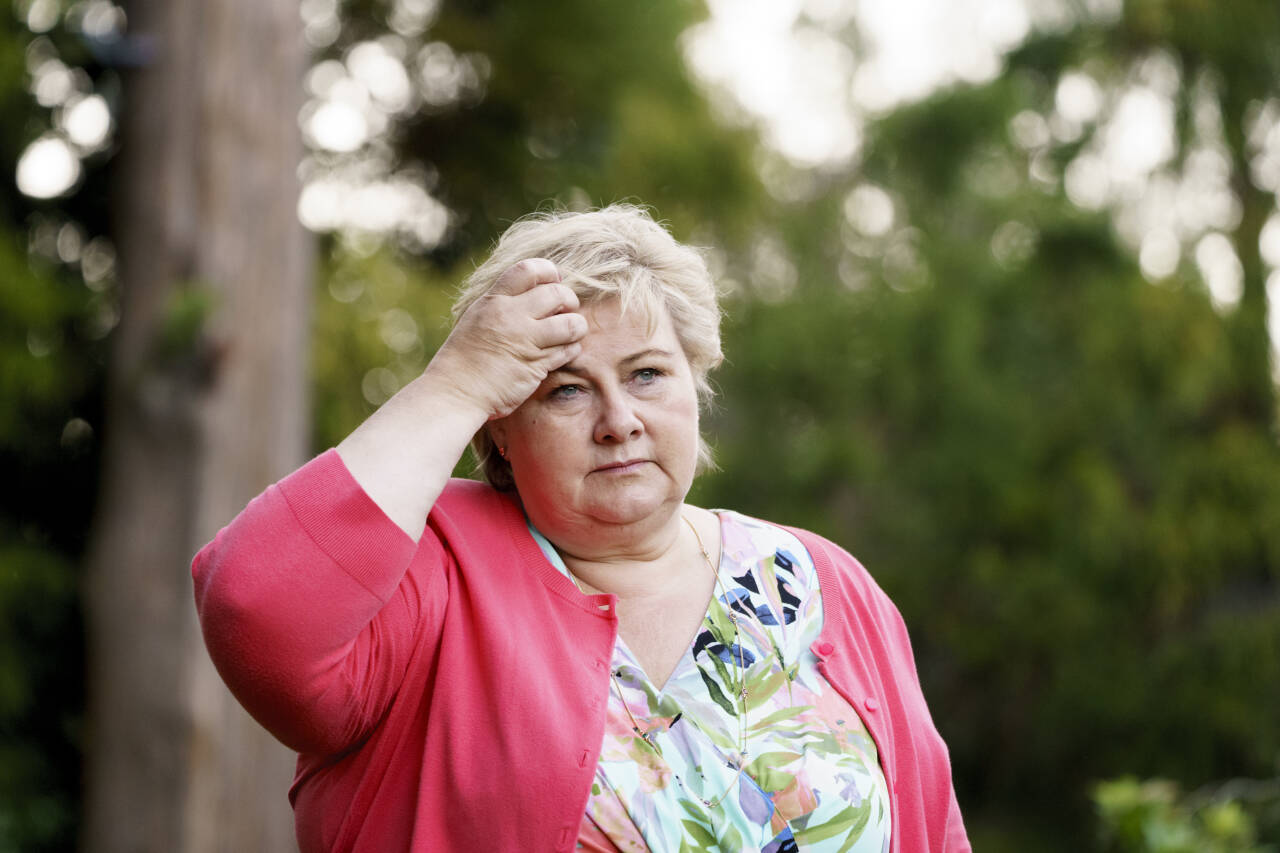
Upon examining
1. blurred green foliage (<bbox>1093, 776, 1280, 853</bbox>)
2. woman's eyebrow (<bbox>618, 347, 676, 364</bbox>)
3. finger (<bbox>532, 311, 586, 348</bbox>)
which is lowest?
blurred green foliage (<bbox>1093, 776, 1280, 853</bbox>)

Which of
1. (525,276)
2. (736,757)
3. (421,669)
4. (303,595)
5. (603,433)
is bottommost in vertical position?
(736,757)

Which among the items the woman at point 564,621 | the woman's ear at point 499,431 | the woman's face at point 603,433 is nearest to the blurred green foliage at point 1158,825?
the woman at point 564,621

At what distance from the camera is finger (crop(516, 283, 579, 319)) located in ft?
5.16

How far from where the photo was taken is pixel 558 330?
5.16 feet

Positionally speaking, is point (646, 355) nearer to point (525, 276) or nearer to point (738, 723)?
point (525, 276)

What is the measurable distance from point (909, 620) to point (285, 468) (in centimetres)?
401

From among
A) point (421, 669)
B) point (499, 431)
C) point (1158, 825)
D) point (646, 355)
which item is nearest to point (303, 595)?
point (421, 669)

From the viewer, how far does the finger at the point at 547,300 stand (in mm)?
1572

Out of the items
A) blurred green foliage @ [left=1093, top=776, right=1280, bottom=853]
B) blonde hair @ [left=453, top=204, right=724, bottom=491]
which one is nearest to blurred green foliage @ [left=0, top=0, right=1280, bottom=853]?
blurred green foliage @ [left=1093, top=776, right=1280, bottom=853]

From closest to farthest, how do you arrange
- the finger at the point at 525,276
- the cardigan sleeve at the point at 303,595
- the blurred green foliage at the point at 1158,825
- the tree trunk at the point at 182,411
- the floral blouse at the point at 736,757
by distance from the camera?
the cardigan sleeve at the point at 303,595 < the floral blouse at the point at 736,757 < the finger at the point at 525,276 < the blurred green foliage at the point at 1158,825 < the tree trunk at the point at 182,411

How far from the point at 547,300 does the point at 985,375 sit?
5419 millimetres

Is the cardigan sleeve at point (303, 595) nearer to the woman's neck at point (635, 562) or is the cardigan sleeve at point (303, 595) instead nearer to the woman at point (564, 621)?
the woman at point (564, 621)

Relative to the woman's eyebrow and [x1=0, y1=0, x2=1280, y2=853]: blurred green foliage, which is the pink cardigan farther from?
[x1=0, y1=0, x2=1280, y2=853]: blurred green foliage

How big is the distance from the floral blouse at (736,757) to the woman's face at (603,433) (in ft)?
0.31
